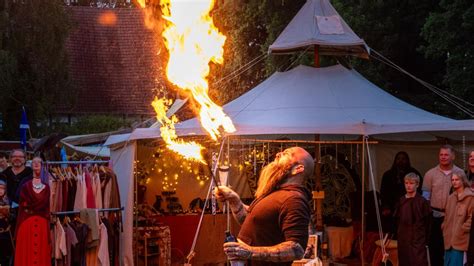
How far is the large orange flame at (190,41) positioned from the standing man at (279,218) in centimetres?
242

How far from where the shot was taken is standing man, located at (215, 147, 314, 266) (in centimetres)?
415

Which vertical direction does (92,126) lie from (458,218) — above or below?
above

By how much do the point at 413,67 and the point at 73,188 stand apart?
9705 millimetres

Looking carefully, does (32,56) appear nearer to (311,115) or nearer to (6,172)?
(6,172)

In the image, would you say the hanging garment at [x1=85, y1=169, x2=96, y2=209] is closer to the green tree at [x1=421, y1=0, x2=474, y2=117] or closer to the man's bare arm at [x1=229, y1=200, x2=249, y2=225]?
the man's bare arm at [x1=229, y1=200, x2=249, y2=225]

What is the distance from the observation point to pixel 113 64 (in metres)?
26.4

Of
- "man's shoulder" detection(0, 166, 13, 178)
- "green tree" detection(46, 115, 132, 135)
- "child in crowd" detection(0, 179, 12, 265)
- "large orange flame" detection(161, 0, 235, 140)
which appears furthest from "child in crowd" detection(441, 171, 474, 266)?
"green tree" detection(46, 115, 132, 135)

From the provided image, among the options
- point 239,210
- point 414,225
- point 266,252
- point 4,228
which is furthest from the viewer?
point 4,228

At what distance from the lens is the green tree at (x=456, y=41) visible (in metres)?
13.8

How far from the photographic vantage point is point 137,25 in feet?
89.0

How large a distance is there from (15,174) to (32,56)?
39.0ft

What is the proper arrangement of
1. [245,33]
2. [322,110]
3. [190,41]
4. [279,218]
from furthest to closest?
[245,33]
[322,110]
[190,41]
[279,218]

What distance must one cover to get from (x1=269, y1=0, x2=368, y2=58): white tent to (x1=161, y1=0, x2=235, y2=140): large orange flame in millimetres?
2768

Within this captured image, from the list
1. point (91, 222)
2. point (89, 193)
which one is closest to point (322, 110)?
point (89, 193)
